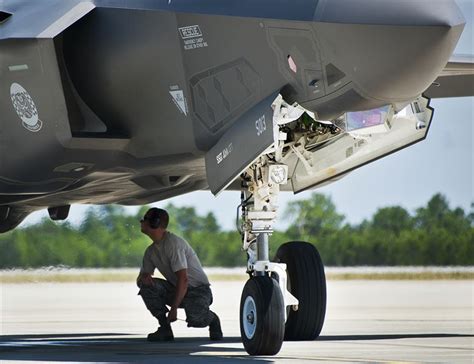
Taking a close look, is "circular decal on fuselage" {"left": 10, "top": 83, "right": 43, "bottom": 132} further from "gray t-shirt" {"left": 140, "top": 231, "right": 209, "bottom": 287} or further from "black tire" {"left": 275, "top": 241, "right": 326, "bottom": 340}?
"black tire" {"left": 275, "top": 241, "right": 326, "bottom": 340}

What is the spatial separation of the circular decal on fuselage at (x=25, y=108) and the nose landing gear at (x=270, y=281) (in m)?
1.86

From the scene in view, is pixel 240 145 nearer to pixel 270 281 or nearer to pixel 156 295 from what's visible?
pixel 270 281

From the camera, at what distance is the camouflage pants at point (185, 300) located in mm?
13383

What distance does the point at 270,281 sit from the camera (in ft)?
36.5

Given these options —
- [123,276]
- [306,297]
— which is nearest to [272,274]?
[306,297]

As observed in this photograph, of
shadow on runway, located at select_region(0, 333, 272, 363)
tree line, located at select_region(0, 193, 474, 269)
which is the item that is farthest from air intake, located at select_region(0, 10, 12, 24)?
tree line, located at select_region(0, 193, 474, 269)

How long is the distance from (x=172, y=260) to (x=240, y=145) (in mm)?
2978

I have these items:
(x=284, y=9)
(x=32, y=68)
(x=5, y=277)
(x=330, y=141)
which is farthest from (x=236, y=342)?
(x=5, y=277)

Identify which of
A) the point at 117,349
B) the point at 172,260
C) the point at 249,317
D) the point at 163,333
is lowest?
the point at 117,349

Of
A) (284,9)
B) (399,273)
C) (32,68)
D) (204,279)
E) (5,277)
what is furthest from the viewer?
(399,273)

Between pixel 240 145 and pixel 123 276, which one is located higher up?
pixel 240 145

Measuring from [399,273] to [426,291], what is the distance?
1015 mm

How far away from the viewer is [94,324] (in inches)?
733

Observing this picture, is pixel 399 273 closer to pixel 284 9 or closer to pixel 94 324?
pixel 94 324
